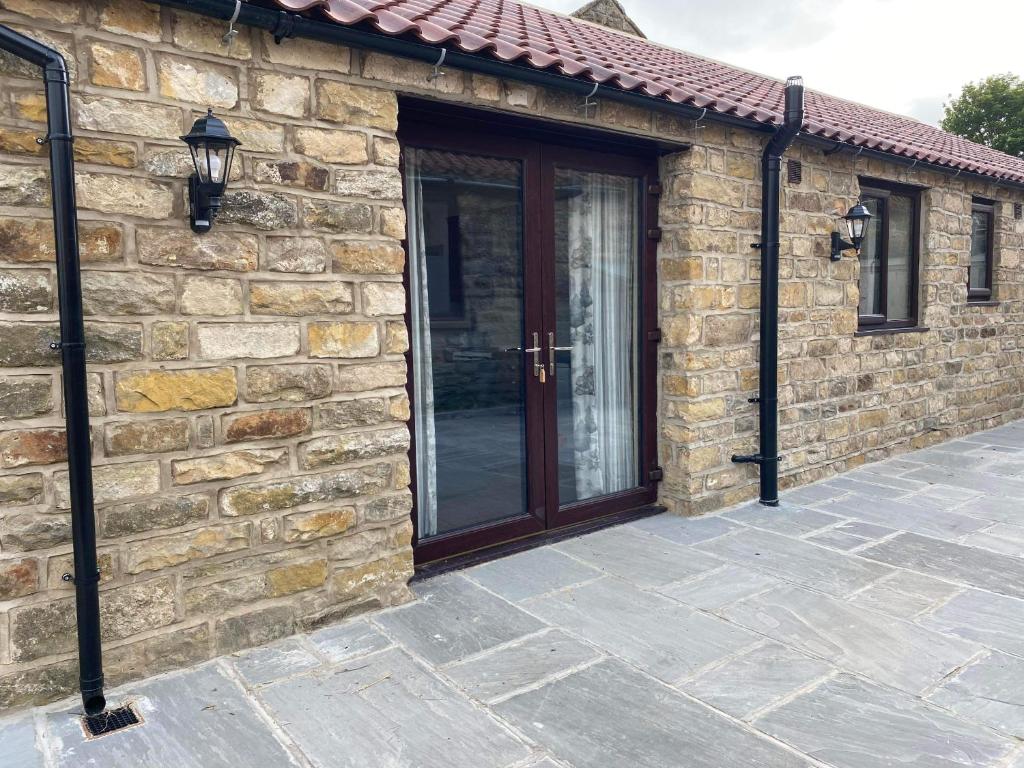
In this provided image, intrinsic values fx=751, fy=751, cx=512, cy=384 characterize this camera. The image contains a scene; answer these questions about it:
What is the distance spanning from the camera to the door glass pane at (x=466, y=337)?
3.88m

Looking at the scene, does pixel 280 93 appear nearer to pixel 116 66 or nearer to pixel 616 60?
pixel 116 66

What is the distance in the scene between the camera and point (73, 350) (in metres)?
2.53

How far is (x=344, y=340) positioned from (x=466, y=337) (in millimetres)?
892

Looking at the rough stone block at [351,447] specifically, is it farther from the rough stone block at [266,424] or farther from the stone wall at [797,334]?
the stone wall at [797,334]

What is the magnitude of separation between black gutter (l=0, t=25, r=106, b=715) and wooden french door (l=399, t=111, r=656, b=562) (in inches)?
62.2

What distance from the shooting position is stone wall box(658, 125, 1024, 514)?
479cm

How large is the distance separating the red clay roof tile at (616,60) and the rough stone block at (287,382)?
140 centimetres

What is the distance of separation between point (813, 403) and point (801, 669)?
10.2ft

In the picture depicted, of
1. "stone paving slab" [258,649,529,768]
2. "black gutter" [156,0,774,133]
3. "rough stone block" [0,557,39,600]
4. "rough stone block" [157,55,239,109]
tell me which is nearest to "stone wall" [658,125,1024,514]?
"black gutter" [156,0,774,133]

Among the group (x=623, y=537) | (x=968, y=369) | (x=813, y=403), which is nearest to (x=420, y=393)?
(x=623, y=537)

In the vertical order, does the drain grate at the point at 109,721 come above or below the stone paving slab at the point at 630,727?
above

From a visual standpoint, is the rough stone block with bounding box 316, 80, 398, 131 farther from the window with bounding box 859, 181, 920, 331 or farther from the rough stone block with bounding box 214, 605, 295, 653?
the window with bounding box 859, 181, 920, 331

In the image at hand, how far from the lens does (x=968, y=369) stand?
7.46 m

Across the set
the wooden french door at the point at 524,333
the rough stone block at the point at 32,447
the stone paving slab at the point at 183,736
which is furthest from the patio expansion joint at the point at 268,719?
the wooden french door at the point at 524,333
